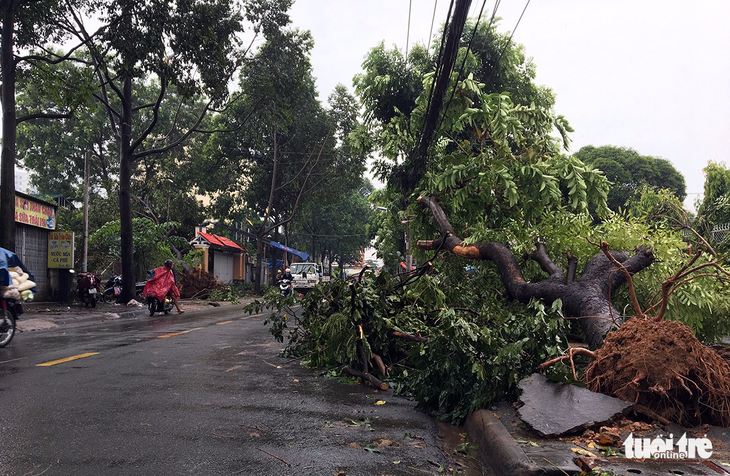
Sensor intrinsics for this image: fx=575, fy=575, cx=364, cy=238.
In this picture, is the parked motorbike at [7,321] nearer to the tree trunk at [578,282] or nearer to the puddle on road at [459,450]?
the tree trunk at [578,282]

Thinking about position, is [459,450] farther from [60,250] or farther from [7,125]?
[60,250]

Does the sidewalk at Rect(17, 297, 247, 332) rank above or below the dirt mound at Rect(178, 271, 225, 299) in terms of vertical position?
below

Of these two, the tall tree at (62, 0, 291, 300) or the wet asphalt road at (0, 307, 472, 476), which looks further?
the tall tree at (62, 0, 291, 300)

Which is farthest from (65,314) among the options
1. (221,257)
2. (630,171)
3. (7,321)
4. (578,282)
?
(630,171)

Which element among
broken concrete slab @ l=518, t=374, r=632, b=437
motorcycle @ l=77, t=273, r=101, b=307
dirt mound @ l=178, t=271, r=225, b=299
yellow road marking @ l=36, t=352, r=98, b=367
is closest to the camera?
broken concrete slab @ l=518, t=374, r=632, b=437

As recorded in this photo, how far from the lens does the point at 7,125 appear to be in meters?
15.4

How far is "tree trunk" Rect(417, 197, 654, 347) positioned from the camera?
6.60 metres

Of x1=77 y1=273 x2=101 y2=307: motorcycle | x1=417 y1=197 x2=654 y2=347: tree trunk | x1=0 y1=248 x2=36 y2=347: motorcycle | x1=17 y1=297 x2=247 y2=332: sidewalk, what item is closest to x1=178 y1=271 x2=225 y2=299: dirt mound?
x1=17 y1=297 x2=247 y2=332: sidewalk

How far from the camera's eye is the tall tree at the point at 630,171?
43.2 metres

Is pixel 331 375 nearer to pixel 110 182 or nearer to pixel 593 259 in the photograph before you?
pixel 593 259

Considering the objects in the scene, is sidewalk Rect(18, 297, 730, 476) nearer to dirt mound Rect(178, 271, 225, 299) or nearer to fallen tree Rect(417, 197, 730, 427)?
fallen tree Rect(417, 197, 730, 427)

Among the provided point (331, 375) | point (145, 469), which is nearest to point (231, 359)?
point (331, 375)

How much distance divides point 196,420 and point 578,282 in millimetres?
4971

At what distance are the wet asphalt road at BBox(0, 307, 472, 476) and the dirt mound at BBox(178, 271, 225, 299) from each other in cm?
2139
